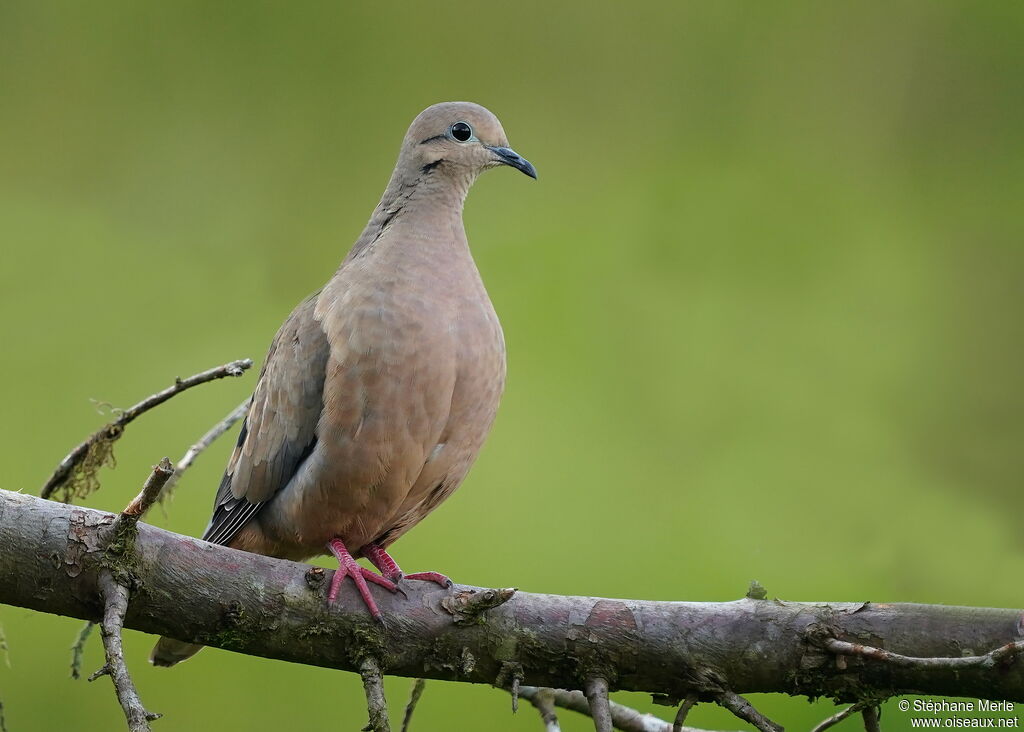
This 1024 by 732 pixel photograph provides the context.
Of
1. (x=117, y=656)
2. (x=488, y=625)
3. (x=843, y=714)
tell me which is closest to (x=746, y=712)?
(x=843, y=714)

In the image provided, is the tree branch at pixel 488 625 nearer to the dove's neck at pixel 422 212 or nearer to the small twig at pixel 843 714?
the small twig at pixel 843 714

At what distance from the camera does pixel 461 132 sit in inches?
102

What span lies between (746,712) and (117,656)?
824mm

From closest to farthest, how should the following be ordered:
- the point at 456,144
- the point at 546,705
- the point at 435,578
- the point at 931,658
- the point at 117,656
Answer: the point at 117,656, the point at 931,658, the point at 435,578, the point at 546,705, the point at 456,144

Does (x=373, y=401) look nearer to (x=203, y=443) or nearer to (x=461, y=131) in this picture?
(x=203, y=443)

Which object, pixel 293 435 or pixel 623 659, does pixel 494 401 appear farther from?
pixel 623 659

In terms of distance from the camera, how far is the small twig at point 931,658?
1348 millimetres

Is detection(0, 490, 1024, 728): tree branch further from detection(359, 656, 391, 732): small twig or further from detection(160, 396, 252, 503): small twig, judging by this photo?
detection(160, 396, 252, 503): small twig

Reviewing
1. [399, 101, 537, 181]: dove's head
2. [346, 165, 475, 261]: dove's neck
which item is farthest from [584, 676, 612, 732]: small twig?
[399, 101, 537, 181]: dove's head

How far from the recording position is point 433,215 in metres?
2.43

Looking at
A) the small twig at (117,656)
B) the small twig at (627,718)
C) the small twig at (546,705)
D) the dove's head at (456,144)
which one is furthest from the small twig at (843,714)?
the dove's head at (456,144)

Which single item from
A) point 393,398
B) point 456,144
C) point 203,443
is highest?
point 456,144

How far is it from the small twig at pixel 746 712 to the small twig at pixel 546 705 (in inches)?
18.2

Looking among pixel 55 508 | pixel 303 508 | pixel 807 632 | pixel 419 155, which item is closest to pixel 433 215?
pixel 419 155
